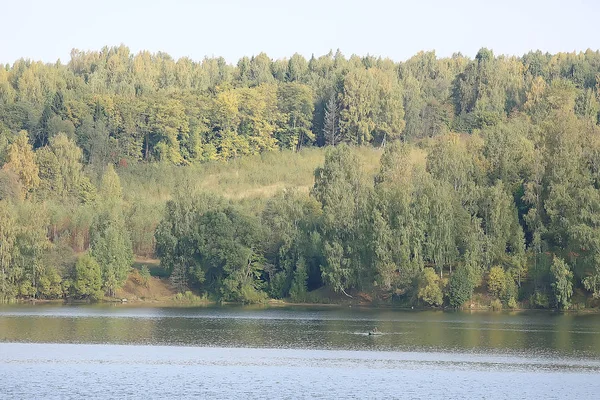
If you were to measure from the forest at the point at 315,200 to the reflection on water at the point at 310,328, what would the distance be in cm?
617

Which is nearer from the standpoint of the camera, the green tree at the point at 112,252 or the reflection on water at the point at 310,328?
the reflection on water at the point at 310,328

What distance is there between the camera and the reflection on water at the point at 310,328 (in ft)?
222

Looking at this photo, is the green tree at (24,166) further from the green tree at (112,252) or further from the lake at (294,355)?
the lake at (294,355)

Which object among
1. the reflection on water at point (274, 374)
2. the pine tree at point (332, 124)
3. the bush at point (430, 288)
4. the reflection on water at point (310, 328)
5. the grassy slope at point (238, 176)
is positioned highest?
the pine tree at point (332, 124)

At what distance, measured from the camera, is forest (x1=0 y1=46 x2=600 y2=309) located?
96.9m

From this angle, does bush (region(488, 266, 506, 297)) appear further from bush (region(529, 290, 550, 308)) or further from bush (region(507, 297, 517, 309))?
bush (region(529, 290, 550, 308))

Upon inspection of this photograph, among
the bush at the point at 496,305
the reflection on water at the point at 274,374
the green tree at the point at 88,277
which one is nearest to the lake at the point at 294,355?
the reflection on water at the point at 274,374

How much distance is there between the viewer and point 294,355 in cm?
6316

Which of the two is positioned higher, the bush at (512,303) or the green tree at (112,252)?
the green tree at (112,252)

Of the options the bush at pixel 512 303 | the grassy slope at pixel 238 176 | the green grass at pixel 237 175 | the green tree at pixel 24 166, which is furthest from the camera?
the green grass at pixel 237 175

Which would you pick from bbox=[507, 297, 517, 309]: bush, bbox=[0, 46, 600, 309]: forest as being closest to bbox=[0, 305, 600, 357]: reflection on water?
bbox=[507, 297, 517, 309]: bush

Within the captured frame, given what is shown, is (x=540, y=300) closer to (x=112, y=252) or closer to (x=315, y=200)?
(x=315, y=200)

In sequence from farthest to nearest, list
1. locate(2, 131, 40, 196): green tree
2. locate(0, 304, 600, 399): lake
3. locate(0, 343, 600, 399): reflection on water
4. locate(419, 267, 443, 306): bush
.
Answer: locate(2, 131, 40, 196): green tree < locate(419, 267, 443, 306): bush < locate(0, 304, 600, 399): lake < locate(0, 343, 600, 399): reflection on water

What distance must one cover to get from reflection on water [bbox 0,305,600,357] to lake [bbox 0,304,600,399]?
0.09m
